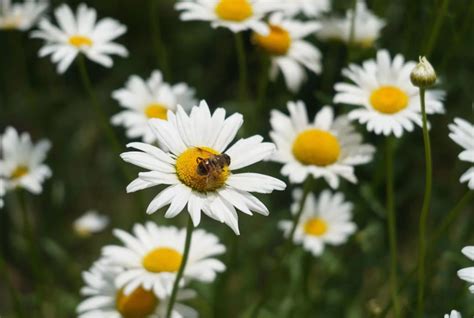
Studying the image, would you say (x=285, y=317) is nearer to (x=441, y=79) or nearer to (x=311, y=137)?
(x=311, y=137)

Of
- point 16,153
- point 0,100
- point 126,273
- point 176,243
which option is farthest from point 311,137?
point 0,100

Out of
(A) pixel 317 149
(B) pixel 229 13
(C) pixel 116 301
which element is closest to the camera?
(C) pixel 116 301

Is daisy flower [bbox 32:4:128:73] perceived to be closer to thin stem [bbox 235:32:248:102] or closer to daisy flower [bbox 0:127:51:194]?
daisy flower [bbox 0:127:51:194]

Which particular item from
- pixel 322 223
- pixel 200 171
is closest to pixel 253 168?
pixel 322 223

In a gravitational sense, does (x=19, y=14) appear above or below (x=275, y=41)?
above

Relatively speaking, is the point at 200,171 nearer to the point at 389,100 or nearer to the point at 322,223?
the point at 389,100

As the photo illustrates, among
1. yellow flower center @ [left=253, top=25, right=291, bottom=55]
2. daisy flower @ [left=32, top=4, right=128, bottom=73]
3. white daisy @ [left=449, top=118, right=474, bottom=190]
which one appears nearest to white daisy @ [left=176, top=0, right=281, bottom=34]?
yellow flower center @ [left=253, top=25, right=291, bottom=55]
